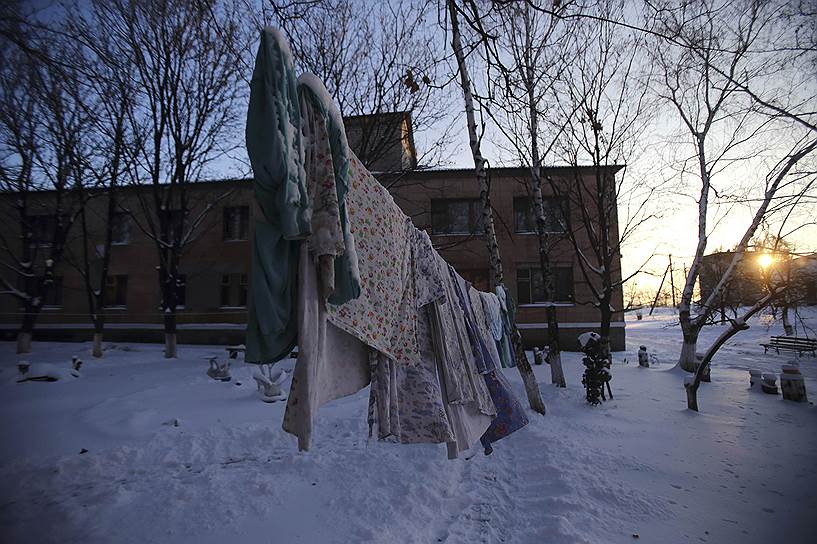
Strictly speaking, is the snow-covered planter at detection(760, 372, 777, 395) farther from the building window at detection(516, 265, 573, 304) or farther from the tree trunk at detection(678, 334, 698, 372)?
the building window at detection(516, 265, 573, 304)

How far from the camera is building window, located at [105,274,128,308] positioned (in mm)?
15289

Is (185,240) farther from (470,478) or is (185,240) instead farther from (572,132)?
(572,132)

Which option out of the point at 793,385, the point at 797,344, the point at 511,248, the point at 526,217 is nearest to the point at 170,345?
the point at 511,248

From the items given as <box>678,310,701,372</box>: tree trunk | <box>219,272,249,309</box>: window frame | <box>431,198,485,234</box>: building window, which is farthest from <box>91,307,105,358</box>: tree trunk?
<box>678,310,701,372</box>: tree trunk

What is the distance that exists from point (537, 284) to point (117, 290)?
17.5m

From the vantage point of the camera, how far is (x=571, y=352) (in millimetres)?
13508

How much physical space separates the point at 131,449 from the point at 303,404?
4.69 meters

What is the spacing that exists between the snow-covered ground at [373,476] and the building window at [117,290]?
10.4 m

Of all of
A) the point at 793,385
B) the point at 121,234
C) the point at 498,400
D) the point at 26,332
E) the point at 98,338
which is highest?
the point at 121,234

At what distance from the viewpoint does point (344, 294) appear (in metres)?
1.36

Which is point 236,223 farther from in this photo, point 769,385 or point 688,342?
point 769,385

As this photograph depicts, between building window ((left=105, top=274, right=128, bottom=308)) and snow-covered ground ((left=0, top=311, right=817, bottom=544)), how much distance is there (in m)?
10.4

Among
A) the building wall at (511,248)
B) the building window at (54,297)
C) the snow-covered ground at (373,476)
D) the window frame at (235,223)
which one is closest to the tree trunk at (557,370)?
the snow-covered ground at (373,476)

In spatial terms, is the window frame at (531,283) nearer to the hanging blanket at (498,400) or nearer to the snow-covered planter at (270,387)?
the snow-covered planter at (270,387)
